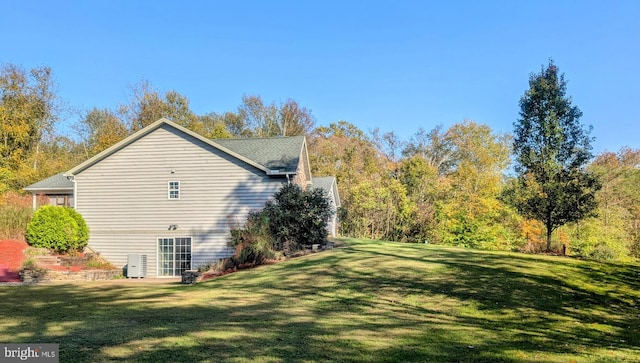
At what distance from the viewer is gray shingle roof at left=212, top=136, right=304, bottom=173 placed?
1967 centimetres

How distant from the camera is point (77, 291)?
1095 centimetres

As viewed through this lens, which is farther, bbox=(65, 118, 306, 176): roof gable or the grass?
bbox=(65, 118, 306, 176): roof gable

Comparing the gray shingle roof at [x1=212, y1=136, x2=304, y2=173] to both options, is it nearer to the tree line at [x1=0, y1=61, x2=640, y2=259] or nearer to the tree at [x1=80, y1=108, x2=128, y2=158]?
the tree line at [x1=0, y1=61, x2=640, y2=259]

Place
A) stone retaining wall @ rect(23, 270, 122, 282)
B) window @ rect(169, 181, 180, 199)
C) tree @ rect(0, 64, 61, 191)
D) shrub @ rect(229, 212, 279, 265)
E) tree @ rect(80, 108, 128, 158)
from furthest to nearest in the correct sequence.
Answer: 1. tree @ rect(80, 108, 128, 158)
2. tree @ rect(0, 64, 61, 191)
3. window @ rect(169, 181, 180, 199)
4. shrub @ rect(229, 212, 279, 265)
5. stone retaining wall @ rect(23, 270, 122, 282)

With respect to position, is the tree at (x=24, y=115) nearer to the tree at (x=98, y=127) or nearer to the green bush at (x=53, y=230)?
the tree at (x=98, y=127)

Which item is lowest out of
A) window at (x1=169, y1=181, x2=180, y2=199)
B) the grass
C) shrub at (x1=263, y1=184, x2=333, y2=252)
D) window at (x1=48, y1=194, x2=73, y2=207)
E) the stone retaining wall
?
the stone retaining wall

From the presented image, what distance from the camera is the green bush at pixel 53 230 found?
708 inches

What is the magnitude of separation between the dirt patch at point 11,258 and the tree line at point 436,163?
48.9ft

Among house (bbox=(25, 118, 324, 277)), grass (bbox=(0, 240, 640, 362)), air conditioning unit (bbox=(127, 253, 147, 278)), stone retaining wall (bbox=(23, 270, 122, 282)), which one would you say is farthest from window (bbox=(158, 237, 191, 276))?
grass (bbox=(0, 240, 640, 362))

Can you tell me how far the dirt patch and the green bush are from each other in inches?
22.3

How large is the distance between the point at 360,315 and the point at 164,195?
15.1 meters

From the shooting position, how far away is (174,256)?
1984cm

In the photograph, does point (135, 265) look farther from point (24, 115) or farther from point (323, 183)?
point (24, 115)

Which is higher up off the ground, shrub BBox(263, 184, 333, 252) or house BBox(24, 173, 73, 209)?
house BBox(24, 173, 73, 209)
